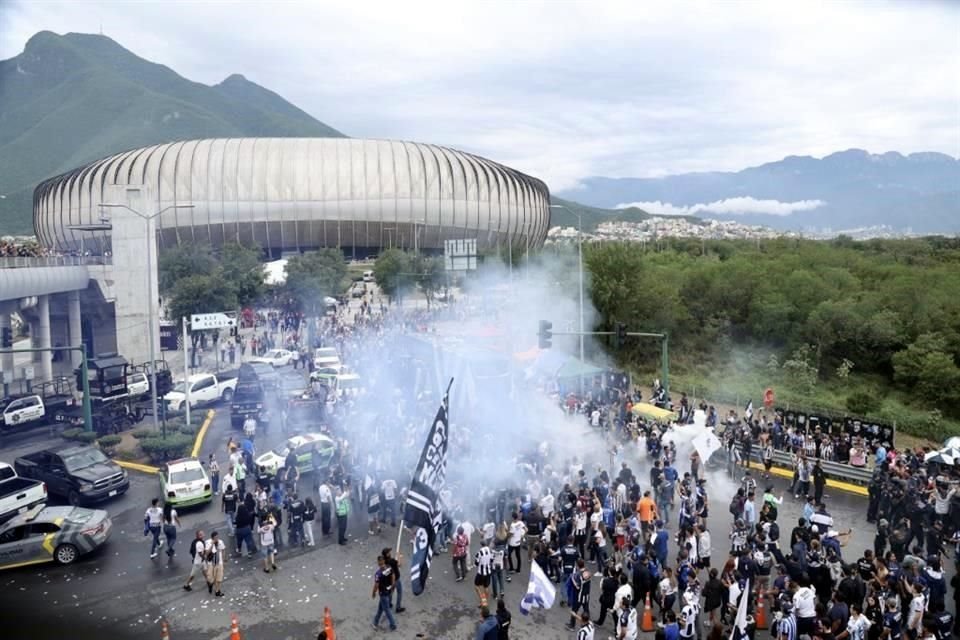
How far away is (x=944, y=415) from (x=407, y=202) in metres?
62.6

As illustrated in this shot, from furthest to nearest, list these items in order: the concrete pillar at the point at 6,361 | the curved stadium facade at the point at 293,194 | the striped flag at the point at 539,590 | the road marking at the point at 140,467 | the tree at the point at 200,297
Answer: the curved stadium facade at the point at 293,194
the tree at the point at 200,297
the concrete pillar at the point at 6,361
the road marking at the point at 140,467
the striped flag at the point at 539,590

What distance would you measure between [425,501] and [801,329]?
125ft

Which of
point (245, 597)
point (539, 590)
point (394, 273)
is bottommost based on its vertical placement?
point (245, 597)

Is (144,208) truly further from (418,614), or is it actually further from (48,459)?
(418,614)

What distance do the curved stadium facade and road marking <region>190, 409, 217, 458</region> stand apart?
5063 centimetres

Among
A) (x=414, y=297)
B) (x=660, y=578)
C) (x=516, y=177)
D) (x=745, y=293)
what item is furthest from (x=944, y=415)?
(x=516, y=177)

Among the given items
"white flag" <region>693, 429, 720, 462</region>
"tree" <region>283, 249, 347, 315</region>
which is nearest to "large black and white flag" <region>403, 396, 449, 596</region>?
"white flag" <region>693, 429, 720, 462</region>

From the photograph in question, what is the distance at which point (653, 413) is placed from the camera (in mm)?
23359

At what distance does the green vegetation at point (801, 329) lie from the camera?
36.0 metres

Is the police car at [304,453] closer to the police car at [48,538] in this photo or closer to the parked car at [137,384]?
the police car at [48,538]

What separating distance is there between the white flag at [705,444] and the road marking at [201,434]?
1482 centimetres

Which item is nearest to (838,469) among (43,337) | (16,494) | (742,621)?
(742,621)

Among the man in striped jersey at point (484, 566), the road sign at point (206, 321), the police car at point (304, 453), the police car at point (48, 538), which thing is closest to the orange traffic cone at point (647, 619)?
the man in striped jersey at point (484, 566)

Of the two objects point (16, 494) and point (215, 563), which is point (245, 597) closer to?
point (215, 563)
